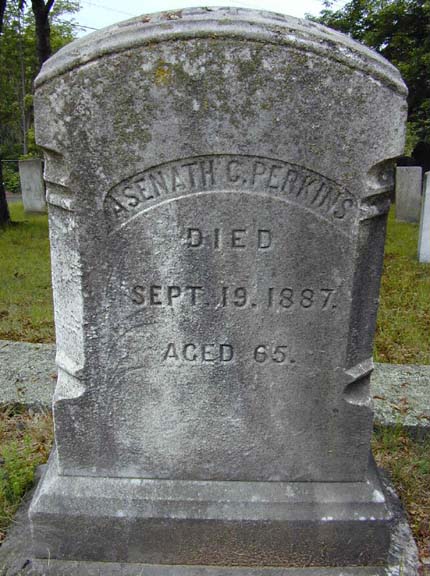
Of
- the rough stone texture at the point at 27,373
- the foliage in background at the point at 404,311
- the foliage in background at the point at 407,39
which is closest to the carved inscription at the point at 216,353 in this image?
the rough stone texture at the point at 27,373

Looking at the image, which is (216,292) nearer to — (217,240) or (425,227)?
(217,240)

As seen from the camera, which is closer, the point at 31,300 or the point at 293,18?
the point at 293,18

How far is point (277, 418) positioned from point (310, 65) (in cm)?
135

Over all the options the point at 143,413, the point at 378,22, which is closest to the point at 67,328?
the point at 143,413

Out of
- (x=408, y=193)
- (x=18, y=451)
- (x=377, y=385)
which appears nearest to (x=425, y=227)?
(x=408, y=193)

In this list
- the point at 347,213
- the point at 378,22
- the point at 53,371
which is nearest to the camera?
Answer: the point at 347,213

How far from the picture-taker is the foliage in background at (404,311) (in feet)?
14.7

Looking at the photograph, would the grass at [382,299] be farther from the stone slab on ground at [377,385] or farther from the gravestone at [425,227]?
the stone slab on ground at [377,385]

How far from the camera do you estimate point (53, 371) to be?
3777 mm

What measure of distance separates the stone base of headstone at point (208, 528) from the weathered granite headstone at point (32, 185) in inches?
438

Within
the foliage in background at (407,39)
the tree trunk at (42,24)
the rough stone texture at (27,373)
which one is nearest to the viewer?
the rough stone texture at (27,373)

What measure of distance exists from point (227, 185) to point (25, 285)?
4983 millimetres

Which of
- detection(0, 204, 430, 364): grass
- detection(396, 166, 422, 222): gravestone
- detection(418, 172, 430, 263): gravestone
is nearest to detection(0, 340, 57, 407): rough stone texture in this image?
detection(0, 204, 430, 364): grass

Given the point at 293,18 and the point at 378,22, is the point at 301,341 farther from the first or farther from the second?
the point at 378,22
